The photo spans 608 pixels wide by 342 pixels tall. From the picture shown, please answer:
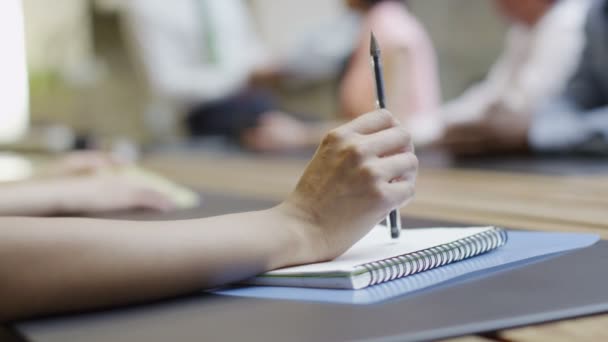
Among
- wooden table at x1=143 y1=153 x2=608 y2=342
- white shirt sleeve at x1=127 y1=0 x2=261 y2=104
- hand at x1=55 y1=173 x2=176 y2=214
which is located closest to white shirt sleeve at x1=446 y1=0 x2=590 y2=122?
wooden table at x1=143 y1=153 x2=608 y2=342

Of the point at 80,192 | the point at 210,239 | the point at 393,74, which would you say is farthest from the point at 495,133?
the point at 210,239

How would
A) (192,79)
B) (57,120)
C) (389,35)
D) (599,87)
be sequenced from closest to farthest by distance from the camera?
1. (599,87)
2. (389,35)
3. (192,79)
4. (57,120)

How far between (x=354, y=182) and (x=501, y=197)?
20.5 inches

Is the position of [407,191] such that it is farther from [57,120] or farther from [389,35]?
[57,120]

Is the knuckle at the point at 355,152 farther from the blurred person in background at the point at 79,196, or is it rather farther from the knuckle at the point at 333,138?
the blurred person in background at the point at 79,196

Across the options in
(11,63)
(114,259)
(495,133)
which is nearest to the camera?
(114,259)

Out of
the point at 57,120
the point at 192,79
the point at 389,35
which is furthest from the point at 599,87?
the point at 57,120

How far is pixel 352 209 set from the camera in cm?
57

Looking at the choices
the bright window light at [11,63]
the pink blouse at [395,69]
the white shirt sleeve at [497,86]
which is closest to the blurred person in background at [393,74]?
the pink blouse at [395,69]

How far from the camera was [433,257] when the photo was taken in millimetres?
559

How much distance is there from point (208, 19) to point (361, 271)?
2.87m

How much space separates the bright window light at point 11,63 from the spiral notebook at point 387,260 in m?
5.20

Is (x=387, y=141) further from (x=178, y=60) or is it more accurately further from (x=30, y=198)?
(x=178, y=60)

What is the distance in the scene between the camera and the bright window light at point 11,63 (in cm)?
547
